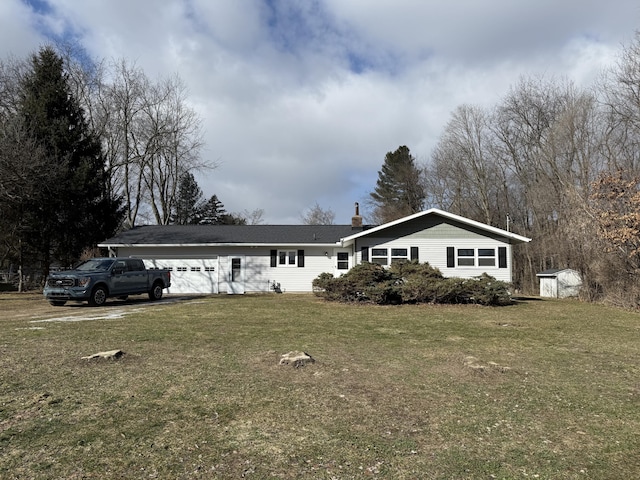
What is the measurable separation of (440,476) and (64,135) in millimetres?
28986

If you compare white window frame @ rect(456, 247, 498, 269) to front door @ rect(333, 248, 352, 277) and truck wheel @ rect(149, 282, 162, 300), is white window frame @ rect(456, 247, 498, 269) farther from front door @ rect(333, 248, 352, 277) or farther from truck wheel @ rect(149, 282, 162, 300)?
truck wheel @ rect(149, 282, 162, 300)

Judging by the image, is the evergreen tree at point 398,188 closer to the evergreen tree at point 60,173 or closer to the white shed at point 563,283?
the white shed at point 563,283

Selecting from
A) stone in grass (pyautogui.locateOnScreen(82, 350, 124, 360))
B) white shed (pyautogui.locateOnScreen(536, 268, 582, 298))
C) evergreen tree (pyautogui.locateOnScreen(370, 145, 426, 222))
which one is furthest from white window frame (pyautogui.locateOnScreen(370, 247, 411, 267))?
evergreen tree (pyautogui.locateOnScreen(370, 145, 426, 222))

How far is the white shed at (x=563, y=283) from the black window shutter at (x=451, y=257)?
19.6 feet

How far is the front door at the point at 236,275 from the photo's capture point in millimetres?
23562

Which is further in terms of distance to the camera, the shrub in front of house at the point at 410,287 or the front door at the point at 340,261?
the front door at the point at 340,261

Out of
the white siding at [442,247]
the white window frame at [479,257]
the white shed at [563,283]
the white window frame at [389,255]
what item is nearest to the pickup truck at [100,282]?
the white siding at [442,247]

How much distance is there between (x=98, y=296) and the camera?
52.5 ft

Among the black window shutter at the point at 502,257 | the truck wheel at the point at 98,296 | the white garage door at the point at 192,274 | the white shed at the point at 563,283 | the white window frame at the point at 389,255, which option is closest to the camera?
the truck wheel at the point at 98,296

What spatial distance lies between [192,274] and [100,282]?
25.6 ft

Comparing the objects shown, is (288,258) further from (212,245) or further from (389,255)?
(389,255)

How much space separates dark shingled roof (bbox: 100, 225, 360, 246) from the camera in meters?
23.3

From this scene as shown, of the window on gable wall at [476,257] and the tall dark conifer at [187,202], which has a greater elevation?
the tall dark conifer at [187,202]

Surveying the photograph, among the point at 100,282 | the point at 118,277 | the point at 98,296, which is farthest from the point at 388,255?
the point at 98,296
